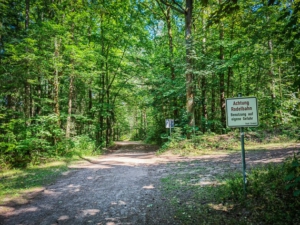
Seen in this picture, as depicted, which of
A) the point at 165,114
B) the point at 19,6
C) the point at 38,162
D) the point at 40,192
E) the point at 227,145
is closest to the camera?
the point at 40,192

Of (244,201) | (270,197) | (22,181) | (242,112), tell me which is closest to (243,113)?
(242,112)

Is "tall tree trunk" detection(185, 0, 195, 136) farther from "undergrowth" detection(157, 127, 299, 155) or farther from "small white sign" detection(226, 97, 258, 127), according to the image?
"small white sign" detection(226, 97, 258, 127)

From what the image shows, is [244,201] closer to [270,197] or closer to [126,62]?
[270,197]

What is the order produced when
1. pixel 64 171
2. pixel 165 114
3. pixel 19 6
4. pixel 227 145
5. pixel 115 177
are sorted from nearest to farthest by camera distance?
pixel 115 177
pixel 64 171
pixel 227 145
pixel 19 6
pixel 165 114

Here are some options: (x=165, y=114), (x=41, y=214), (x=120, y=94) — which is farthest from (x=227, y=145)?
(x=120, y=94)

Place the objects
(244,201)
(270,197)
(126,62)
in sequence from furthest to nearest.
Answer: (126,62), (244,201), (270,197)

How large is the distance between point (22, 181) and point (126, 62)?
699 inches

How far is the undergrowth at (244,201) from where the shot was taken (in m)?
3.22

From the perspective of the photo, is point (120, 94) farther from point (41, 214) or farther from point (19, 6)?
point (41, 214)

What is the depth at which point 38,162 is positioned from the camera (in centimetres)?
1025

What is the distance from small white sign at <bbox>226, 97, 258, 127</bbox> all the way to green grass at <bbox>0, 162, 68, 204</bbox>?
21.6 feet

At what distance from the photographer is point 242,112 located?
4.20 metres

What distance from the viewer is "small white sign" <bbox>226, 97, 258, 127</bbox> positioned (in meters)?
4.12

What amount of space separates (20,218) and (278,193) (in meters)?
5.72
